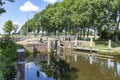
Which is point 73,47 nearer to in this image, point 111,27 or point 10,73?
point 111,27

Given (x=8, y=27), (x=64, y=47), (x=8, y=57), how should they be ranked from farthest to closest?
(x=8, y=27) < (x=64, y=47) < (x=8, y=57)

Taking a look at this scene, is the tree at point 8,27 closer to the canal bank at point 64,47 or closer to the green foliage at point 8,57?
the canal bank at point 64,47

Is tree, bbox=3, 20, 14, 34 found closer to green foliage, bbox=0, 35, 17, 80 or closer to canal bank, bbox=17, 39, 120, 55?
canal bank, bbox=17, 39, 120, 55

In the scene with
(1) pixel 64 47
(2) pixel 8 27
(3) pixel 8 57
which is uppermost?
(2) pixel 8 27

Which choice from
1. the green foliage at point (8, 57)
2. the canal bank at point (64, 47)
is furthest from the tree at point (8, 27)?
the green foliage at point (8, 57)

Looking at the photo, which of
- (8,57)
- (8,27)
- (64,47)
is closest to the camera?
(8,57)

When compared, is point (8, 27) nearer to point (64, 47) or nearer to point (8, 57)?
point (64, 47)

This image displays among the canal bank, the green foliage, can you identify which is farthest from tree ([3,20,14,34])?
the green foliage

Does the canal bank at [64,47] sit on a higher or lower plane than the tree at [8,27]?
lower

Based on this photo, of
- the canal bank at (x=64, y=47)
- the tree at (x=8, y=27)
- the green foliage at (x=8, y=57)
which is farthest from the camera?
the tree at (x=8, y=27)

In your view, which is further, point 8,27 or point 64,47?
point 8,27

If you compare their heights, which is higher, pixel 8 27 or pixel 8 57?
pixel 8 27

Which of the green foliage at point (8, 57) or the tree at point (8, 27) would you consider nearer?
the green foliage at point (8, 57)

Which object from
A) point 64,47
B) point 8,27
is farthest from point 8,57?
point 8,27
